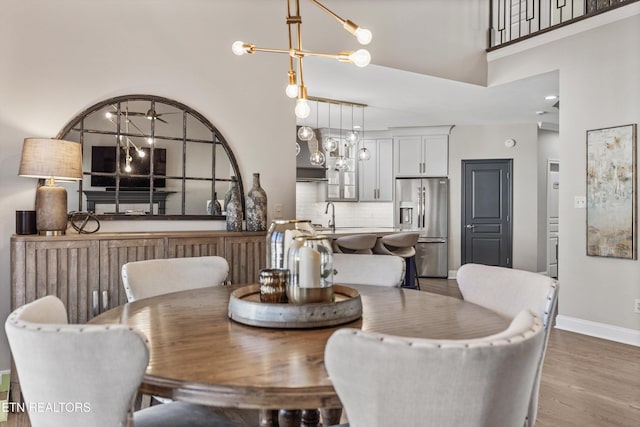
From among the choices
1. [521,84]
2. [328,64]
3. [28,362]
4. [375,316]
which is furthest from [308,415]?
[521,84]

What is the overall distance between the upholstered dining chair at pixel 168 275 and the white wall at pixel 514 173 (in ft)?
20.6

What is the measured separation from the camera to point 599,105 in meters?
4.38

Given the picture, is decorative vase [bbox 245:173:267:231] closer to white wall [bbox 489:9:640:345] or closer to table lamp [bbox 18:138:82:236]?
table lamp [bbox 18:138:82:236]

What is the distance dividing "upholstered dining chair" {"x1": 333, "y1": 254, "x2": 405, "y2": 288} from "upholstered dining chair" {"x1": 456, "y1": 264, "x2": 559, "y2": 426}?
0.37 m

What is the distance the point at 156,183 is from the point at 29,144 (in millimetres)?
950

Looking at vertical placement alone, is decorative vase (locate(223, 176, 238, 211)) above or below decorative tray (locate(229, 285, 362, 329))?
above

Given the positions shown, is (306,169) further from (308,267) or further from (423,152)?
(308,267)

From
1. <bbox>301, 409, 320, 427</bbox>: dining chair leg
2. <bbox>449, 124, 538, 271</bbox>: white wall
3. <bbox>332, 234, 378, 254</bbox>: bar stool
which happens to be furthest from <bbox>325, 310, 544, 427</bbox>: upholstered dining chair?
<bbox>449, 124, 538, 271</bbox>: white wall

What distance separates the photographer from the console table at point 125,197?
329cm

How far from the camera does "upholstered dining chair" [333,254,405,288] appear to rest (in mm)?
2295

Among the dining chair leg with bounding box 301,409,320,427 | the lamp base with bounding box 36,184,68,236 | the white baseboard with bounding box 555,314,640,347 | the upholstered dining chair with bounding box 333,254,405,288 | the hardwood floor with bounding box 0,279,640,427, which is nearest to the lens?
the dining chair leg with bounding box 301,409,320,427

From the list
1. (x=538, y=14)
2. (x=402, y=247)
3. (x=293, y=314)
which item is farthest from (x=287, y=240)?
(x=538, y=14)

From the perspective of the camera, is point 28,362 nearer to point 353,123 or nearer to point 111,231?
point 111,231

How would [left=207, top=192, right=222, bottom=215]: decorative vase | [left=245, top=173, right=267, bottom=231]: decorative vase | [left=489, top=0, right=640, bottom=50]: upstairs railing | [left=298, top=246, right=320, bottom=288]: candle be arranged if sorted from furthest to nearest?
[left=489, top=0, right=640, bottom=50]: upstairs railing → [left=207, top=192, right=222, bottom=215]: decorative vase → [left=245, top=173, right=267, bottom=231]: decorative vase → [left=298, top=246, right=320, bottom=288]: candle
